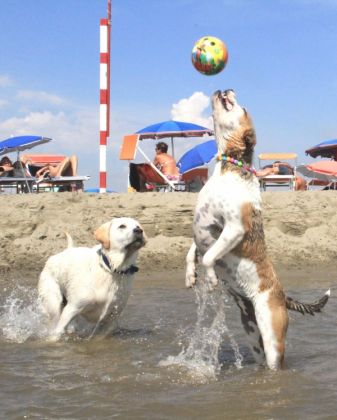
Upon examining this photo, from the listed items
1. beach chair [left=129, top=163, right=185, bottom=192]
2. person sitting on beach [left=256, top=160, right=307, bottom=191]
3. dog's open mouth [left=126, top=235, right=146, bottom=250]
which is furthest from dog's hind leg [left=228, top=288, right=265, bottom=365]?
person sitting on beach [left=256, top=160, right=307, bottom=191]

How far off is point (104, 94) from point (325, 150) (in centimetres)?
689

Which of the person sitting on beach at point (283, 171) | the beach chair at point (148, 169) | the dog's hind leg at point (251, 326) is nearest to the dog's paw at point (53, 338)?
the dog's hind leg at point (251, 326)

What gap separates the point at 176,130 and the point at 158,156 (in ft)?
6.12

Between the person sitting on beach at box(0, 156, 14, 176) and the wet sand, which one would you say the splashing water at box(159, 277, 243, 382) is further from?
the person sitting on beach at box(0, 156, 14, 176)

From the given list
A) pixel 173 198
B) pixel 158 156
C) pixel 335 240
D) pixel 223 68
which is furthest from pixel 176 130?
pixel 223 68

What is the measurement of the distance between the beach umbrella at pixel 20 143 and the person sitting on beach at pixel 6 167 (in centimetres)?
38

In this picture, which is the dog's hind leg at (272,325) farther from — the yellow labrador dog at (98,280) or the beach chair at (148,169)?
the beach chair at (148,169)

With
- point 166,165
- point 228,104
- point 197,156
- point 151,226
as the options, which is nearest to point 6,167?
point 166,165

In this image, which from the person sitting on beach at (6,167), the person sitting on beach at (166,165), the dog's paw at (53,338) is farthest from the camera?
the person sitting on beach at (6,167)

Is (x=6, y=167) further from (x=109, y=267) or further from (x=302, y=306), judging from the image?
(x=302, y=306)

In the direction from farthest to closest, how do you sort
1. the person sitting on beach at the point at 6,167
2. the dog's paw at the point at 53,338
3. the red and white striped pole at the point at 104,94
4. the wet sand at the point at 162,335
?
the person sitting on beach at the point at 6,167, the red and white striped pole at the point at 104,94, the dog's paw at the point at 53,338, the wet sand at the point at 162,335

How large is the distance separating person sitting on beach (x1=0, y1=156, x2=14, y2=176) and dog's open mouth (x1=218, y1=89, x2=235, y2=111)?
31.8 feet

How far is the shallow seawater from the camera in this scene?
361cm

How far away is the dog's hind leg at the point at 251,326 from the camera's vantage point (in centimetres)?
448
